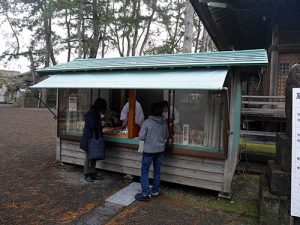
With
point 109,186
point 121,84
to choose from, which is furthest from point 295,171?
point 109,186

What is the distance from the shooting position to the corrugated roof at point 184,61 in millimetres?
4629

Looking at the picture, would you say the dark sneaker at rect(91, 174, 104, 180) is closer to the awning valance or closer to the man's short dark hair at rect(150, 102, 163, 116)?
the awning valance

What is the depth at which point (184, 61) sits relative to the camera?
5.21m

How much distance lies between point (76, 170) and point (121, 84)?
283 centimetres

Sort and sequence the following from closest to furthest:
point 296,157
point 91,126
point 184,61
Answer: point 296,157 → point 184,61 → point 91,126

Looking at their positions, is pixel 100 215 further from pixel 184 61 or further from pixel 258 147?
pixel 258 147

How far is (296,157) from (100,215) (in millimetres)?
2874

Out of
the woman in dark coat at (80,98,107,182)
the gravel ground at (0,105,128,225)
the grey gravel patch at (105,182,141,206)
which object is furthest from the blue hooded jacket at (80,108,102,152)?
the grey gravel patch at (105,182,141,206)

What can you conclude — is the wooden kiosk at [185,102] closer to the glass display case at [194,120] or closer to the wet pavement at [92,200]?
the glass display case at [194,120]

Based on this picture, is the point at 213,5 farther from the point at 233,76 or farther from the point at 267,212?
the point at 267,212

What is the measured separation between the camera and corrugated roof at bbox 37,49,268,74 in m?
4.63

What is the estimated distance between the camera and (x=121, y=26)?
24.7 meters

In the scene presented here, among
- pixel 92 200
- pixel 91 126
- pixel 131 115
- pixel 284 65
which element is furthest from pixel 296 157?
pixel 284 65

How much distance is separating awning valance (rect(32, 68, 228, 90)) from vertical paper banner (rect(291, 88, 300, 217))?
98cm
